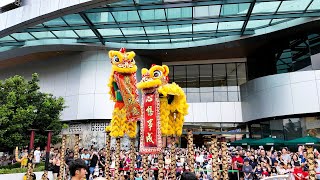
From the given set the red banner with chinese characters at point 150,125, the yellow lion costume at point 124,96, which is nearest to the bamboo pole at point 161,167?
the red banner with chinese characters at point 150,125

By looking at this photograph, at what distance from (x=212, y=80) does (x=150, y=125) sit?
1568 cm

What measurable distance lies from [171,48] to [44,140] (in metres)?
11.0

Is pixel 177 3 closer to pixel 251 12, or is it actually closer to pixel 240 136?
pixel 251 12

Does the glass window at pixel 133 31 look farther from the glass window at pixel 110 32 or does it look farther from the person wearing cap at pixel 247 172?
the person wearing cap at pixel 247 172

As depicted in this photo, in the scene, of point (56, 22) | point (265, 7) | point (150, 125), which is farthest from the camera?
point (56, 22)

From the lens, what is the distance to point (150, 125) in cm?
1062

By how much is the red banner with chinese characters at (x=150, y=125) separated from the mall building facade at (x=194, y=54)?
626 centimetres

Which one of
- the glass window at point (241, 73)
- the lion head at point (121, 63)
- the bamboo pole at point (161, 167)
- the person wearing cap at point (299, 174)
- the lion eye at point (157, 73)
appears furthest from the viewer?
the glass window at point (241, 73)

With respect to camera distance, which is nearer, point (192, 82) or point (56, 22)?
point (56, 22)

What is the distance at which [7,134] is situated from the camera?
1489 cm

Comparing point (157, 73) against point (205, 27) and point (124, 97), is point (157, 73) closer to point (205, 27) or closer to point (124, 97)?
point (124, 97)

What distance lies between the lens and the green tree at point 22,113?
48.5 ft

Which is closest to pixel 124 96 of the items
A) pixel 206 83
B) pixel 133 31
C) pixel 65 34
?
pixel 133 31

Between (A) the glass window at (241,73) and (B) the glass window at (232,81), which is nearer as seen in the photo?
(B) the glass window at (232,81)
